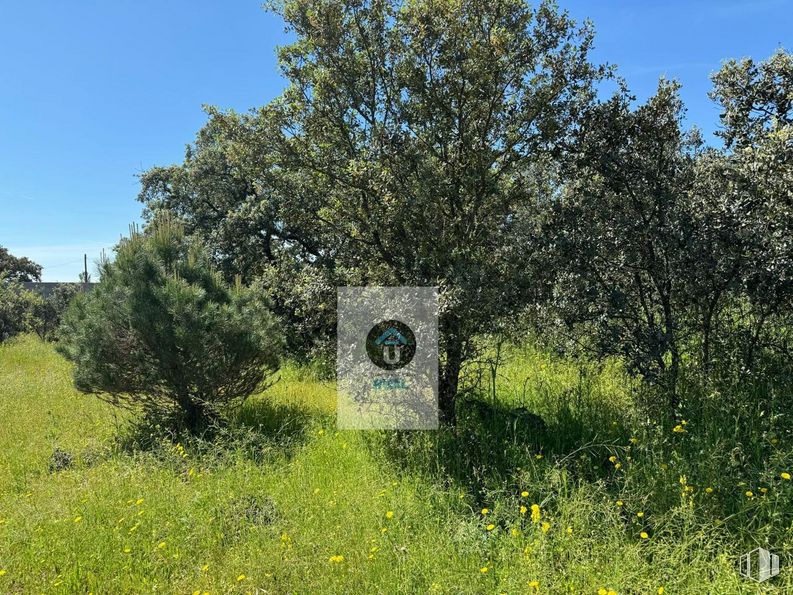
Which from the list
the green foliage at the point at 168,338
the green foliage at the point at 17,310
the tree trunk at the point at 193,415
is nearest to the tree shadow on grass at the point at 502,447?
the green foliage at the point at 168,338

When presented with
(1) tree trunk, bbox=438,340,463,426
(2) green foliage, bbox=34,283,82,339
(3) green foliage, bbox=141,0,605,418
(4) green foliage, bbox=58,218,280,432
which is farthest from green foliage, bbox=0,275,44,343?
(1) tree trunk, bbox=438,340,463,426

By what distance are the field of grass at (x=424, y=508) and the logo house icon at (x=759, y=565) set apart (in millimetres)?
56

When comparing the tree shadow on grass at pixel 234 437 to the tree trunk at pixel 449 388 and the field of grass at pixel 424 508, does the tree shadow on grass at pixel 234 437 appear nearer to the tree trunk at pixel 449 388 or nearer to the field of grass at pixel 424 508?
the field of grass at pixel 424 508

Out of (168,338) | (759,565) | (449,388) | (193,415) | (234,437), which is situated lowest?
(759,565)

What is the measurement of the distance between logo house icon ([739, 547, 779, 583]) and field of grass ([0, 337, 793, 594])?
0.18 feet

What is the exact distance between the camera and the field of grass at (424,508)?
2.68 meters

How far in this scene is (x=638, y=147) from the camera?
424cm

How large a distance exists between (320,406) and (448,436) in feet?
7.37

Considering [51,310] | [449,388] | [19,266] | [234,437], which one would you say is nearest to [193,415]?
[234,437]

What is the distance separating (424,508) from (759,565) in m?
1.95

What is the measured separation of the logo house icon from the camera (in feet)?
8.27

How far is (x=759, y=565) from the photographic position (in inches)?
103

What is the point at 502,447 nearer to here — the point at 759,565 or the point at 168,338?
the point at 759,565

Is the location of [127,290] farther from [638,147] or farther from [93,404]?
[638,147]
